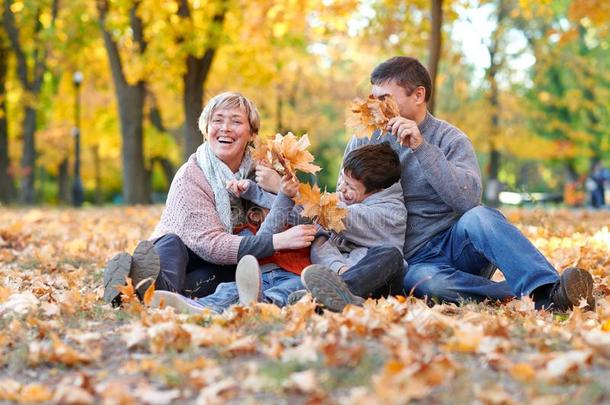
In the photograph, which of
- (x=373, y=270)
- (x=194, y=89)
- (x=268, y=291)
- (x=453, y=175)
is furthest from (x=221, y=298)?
(x=194, y=89)

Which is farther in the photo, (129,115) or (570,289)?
(129,115)

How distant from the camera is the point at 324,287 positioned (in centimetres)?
429

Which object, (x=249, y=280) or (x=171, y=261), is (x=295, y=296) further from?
(x=171, y=261)

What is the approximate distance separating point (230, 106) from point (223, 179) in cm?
44

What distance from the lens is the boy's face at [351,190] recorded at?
5.25 meters

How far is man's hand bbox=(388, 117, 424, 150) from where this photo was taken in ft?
15.8

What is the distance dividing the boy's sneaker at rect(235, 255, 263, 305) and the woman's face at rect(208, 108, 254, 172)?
1.07 m

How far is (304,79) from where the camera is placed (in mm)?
33438

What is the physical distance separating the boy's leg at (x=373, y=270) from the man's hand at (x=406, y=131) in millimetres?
600

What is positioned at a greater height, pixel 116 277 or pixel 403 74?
pixel 403 74

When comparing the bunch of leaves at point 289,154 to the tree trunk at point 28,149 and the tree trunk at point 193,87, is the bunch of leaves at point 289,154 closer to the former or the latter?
the tree trunk at point 193,87

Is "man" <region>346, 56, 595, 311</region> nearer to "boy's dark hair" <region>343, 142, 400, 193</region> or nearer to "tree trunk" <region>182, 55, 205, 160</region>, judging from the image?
"boy's dark hair" <region>343, 142, 400, 193</region>

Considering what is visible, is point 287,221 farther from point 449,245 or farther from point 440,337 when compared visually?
point 440,337

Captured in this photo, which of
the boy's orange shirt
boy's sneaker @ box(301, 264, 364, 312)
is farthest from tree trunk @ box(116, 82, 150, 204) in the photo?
boy's sneaker @ box(301, 264, 364, 312)
